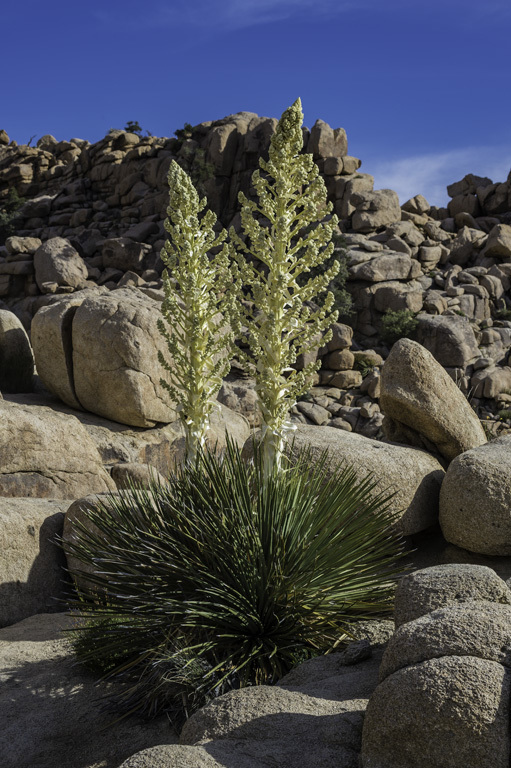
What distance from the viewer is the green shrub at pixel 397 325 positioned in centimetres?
3769

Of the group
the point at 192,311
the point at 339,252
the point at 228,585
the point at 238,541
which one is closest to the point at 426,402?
the point at 192,311

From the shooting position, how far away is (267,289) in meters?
5.26

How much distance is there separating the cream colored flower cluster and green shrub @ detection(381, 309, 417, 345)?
32320mm

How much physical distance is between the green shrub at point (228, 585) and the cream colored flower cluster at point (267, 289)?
41cm

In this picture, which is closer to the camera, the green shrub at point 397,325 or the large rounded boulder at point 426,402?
the large rounded boulder at point 426,402

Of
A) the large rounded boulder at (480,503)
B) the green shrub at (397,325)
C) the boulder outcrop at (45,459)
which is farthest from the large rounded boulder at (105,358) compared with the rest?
the green shrub at (397,325)

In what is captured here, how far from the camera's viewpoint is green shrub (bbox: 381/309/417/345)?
3769cm

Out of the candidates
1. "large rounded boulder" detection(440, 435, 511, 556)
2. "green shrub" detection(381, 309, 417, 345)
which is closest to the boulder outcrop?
"large rounded boulder" detection(440, 435, 511, 556)

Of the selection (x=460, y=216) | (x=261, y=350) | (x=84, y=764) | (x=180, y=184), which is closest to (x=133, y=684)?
(x=84, y=764)

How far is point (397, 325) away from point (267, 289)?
33.8 metres

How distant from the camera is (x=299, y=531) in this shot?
16.1 ft

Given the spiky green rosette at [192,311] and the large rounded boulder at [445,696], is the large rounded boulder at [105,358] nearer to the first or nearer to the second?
the spiky green rosette at [192,311]

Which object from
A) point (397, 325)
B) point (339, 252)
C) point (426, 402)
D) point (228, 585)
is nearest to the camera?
point (228, 585)

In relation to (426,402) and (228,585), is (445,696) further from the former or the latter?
(426,402)
